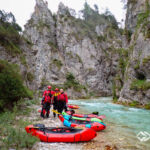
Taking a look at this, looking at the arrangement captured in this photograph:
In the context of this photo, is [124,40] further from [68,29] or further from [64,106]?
[64,106]

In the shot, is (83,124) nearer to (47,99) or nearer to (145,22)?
(47,99)

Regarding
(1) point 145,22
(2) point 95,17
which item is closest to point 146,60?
(1) point 145,22

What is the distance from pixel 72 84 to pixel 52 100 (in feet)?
89.9

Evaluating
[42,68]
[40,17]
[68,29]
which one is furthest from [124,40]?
[40,17]

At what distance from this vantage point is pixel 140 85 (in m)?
17.8

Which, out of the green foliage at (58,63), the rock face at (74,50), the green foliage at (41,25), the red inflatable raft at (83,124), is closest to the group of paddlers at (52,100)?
the red inflatable raft at (83,124)

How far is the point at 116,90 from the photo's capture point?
84.1 feet

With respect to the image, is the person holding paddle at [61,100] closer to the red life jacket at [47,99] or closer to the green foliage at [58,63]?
the red life jacket at [47,99]

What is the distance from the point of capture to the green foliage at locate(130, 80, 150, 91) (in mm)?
16839

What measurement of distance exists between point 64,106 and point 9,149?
18.5 feet

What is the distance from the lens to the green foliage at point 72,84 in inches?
1391

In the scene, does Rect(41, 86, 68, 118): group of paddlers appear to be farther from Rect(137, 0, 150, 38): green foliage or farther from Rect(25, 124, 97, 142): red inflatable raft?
Rect(137, 0, 150, 38): green foliage

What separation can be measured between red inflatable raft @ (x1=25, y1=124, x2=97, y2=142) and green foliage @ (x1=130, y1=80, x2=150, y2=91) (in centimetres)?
1358

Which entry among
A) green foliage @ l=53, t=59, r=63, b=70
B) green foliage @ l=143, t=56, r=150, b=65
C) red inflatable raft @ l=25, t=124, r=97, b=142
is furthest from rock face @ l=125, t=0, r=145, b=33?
red inflatable raft @ l=25, t=124, r=97, b=142
